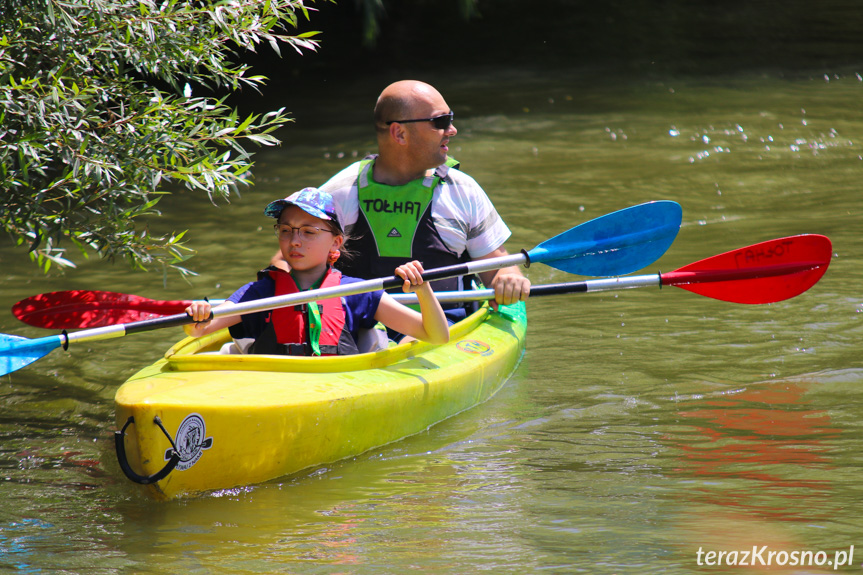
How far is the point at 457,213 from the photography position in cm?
493

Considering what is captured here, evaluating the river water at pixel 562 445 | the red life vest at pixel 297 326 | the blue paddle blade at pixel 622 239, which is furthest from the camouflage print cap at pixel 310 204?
the blue paddle blade at pixel 622 239

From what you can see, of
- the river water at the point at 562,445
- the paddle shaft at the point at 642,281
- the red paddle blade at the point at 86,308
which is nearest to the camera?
the river water at the point at 562,445

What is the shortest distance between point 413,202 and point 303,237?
1.06m

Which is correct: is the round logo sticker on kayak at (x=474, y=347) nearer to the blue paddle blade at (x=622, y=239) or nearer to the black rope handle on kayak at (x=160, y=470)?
the blue paddle blade at (x=622, y=239)

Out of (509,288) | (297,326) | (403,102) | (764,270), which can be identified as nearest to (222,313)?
(297,326)

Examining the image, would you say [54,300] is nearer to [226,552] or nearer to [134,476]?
[134,476]

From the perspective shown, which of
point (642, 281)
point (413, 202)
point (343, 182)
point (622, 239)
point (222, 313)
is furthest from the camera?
point (343, 182)

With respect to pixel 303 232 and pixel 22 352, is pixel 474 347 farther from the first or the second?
pixel 22 352

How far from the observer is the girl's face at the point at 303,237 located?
3.93 meters

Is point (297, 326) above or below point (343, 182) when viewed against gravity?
below

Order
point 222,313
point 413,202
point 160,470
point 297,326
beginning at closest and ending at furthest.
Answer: point 160,470
point 222,313
point 297,326
point 413,202

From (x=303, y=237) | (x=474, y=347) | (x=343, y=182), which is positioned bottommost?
(x=474, y=347)

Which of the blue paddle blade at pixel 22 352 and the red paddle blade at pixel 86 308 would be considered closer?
the blue paddle blade at pixel 22 352

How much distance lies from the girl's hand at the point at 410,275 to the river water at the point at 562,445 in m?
0.69
